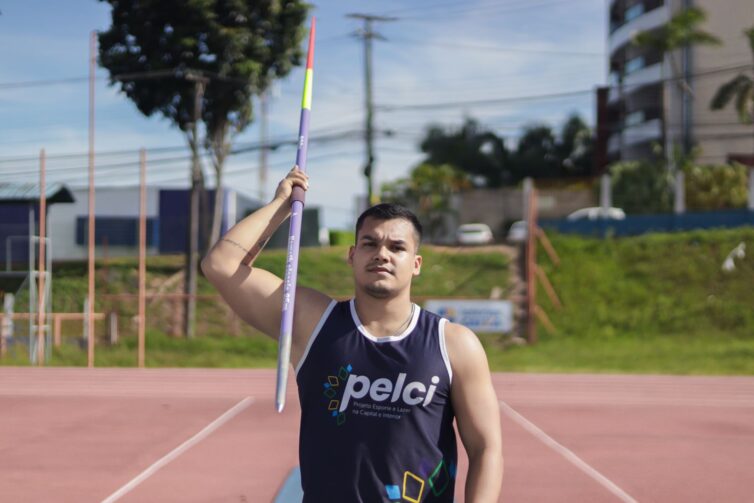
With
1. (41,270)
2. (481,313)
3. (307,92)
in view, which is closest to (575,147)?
(481,313)

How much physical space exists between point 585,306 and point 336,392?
77.0ft

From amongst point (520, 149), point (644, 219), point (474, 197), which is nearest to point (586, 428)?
point (644, 219)

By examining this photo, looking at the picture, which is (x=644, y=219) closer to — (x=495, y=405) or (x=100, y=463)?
(x=100, y=463)

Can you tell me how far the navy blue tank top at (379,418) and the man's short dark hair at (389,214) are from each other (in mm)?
283

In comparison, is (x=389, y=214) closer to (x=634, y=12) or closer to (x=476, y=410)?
(x=476, y=410)

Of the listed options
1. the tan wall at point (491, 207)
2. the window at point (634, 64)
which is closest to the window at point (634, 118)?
the window at point (634, 64)

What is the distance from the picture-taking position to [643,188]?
40219mm

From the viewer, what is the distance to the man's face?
2.53 metres

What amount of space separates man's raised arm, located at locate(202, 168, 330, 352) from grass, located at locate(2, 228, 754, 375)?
54.5 ft

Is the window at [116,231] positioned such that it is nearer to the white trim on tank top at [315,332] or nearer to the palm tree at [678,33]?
the palm tree at [678,33]

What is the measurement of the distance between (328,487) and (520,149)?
62.7 m

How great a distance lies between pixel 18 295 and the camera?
27.8m

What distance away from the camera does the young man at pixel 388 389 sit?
8.09 feet

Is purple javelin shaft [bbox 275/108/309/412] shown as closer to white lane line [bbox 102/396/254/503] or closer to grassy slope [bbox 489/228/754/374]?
white lane line [bbox 102/396/254/503]
